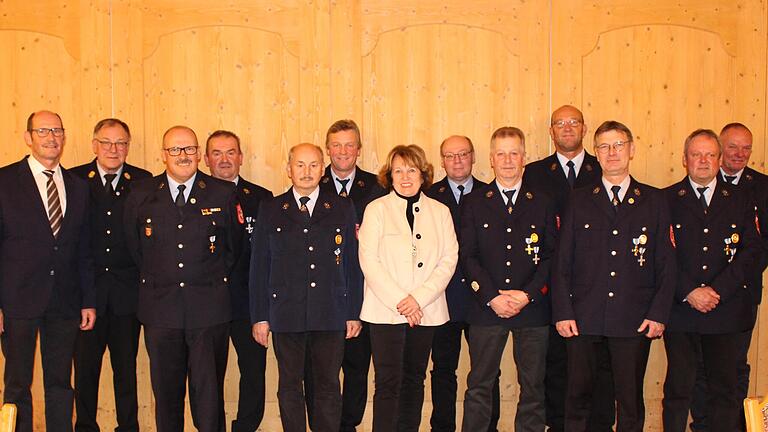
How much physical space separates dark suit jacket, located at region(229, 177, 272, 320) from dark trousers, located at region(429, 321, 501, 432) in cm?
124

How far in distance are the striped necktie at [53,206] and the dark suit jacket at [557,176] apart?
9.29 ft

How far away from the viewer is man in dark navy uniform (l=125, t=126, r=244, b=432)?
416cm

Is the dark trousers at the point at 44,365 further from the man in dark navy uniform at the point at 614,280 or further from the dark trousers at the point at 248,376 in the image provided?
the man in dark navy uniform at the point at 614,280

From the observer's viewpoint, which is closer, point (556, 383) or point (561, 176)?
point (556, 383)

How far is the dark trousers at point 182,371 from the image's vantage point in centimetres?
419

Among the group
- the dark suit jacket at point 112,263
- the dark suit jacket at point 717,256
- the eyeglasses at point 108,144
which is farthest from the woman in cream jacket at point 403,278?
the eyeglasses at point 108,144

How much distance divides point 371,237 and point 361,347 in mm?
1052

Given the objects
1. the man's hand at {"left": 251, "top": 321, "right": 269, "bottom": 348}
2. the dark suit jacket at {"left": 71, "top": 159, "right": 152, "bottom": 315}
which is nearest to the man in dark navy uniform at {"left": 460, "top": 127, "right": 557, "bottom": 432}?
the man's hand at {"left": 251, "top": 321, "right": 269, "bottom": 348}

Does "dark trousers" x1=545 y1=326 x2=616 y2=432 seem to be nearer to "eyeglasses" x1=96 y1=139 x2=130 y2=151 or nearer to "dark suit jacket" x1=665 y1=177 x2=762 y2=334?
"dark suit jacket" x1=665 y1=177 x2=762 y2=334

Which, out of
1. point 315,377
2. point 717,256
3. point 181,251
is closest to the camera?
point 181,251

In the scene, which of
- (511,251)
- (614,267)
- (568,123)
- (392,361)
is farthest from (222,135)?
(614,267)

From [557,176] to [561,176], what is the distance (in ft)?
0.08

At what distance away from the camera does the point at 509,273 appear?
4332mm

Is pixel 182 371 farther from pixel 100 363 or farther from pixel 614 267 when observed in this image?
pixel 614 267
